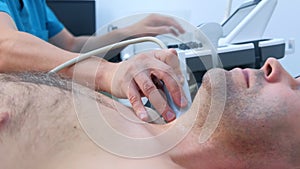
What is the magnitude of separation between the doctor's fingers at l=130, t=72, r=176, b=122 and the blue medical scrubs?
0.64 metres

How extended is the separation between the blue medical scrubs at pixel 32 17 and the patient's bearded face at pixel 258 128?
86cm

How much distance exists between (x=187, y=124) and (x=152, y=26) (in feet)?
1.59

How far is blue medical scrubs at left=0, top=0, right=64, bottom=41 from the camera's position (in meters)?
1.40

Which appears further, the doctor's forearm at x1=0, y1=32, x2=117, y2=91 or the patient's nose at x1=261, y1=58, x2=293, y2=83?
the doctor's forearm at x1=0, y1=32, x2=117, y2=91

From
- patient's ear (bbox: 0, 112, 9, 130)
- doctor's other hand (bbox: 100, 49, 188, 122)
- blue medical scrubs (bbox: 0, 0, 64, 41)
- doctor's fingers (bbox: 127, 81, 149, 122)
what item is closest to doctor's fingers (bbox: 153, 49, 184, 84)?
doctor's other hand (bbox: 100, 49, 188, 122)

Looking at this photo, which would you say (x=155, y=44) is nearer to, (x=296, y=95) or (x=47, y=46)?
(x=47, y=46)

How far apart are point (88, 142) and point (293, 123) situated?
1.49ft

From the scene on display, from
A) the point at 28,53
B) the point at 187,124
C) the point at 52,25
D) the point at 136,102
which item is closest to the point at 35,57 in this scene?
the point at 28,53

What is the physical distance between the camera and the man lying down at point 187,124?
0.67m

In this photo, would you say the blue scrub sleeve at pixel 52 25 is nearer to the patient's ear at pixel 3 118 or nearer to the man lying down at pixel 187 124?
the man lying down at pixel 187 124

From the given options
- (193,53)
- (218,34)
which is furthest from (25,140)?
(218,34)

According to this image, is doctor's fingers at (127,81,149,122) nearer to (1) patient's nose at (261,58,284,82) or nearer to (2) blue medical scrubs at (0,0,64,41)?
(1) patient's nose at (261,58,284,82)

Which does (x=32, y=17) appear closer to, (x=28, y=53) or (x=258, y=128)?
(x=28, y=53)

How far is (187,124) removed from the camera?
2.73 feet
